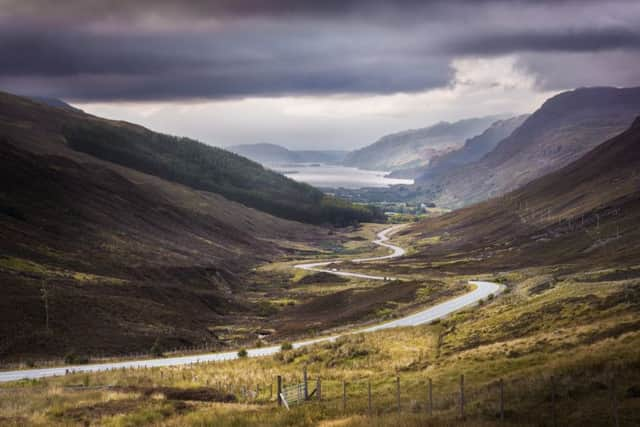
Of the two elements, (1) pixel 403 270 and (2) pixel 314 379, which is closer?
(2) pixel 314 379

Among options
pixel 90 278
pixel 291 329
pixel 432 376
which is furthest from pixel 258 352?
pixel 90 278

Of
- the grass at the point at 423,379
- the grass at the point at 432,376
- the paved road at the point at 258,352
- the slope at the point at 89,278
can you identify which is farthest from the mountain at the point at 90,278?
the grass at the point at 432,376

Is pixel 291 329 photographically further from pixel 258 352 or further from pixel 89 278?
pixel 89 278

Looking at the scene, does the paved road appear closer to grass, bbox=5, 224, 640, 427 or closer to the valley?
the valley

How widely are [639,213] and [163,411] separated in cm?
16739

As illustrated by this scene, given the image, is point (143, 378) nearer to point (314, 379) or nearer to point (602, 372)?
point (314, 379)


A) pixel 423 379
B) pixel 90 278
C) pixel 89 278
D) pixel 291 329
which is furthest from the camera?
pixel 90 278

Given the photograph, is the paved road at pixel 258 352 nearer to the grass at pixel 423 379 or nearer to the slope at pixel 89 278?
the grass at pixel 423 379

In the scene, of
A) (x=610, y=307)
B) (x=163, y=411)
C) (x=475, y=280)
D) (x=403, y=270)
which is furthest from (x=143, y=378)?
(x=403, y=270)

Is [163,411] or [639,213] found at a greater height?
[639,213]

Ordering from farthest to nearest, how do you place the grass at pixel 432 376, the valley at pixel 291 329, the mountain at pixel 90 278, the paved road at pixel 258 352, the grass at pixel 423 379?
the mountain at pixel 90 278, the paved road at pixel 258 352, the valley at pixel 291 329, the grass at pixel 432 376, the grass at pixel 423 379

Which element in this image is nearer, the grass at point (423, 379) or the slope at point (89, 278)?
the grass at point (423, 379)

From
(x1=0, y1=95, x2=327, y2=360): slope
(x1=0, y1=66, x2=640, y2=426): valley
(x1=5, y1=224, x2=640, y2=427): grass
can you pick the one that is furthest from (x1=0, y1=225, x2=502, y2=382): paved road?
(x1=0, y1=95, x2=327, y2=360): slope

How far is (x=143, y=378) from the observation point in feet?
157
